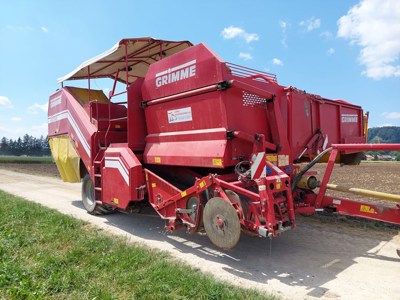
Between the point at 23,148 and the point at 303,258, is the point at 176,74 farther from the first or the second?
the point at 23,148

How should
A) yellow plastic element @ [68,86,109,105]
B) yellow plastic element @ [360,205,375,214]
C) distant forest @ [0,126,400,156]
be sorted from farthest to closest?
1. distant forest @ [0,126,400,156]
2. yellow plastic element @ [68,86,109,105]
3. yellow plastic element @ [360,205,375,214]

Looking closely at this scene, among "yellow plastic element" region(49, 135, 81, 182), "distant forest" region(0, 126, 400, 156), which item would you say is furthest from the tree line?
"yellow plastic element" region(49, 135, 81, 182)

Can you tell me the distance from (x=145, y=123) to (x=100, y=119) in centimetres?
147

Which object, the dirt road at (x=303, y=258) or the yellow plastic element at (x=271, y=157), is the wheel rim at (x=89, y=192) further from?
the yellow plastic element at (x=271, y=157)

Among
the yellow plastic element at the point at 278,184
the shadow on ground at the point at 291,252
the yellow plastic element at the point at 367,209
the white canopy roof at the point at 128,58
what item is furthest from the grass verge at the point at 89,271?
the white canopy roof at the point at 128,58

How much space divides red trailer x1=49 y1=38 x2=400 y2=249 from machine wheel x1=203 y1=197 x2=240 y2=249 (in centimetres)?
1

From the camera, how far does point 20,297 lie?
3225mm

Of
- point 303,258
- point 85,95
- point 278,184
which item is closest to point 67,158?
point 85,95

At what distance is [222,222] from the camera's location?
13.7 feet

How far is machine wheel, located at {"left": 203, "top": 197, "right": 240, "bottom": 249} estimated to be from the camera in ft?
13.2

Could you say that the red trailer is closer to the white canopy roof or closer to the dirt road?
the white canopy roof

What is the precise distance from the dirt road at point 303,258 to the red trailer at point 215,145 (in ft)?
1.40

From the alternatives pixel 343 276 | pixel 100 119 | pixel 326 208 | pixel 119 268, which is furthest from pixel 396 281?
pixel 100 119

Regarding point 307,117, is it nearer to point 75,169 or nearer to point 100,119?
point 100,119
